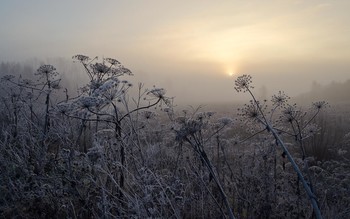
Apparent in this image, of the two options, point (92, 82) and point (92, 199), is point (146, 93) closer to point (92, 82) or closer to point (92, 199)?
point (92, 82)

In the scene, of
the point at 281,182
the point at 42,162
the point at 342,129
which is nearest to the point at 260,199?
the point at 281,182

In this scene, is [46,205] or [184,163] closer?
[46,205]

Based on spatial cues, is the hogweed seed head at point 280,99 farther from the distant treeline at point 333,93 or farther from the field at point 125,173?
the distant treeline at point 333,93

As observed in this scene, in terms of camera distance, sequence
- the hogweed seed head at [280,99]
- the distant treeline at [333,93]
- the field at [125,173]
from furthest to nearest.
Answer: the distant treeline at [333,93], the hogweed seed head at [280,99], the field at [125,173]

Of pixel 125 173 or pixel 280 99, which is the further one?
pixel 125 173

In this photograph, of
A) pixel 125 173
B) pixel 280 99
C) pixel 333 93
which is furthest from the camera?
pixel 333 93

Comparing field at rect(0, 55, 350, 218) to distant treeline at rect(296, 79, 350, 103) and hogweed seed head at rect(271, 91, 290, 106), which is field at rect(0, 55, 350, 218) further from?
distant treeline at rect(296, 79, 350, 103)

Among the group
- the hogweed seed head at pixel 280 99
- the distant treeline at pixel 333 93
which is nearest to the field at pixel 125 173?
the hogweed seed head at pixel 280 99

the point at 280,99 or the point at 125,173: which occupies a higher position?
the point at 280,99

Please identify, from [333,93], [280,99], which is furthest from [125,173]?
[333,93]

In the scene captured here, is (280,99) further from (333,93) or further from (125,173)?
(333,93)

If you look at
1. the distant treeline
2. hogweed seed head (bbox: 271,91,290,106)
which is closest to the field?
hogweed seed head (bbox: 271,91,290,106)

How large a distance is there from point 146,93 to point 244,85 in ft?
4.47

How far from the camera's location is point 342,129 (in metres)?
18.6
